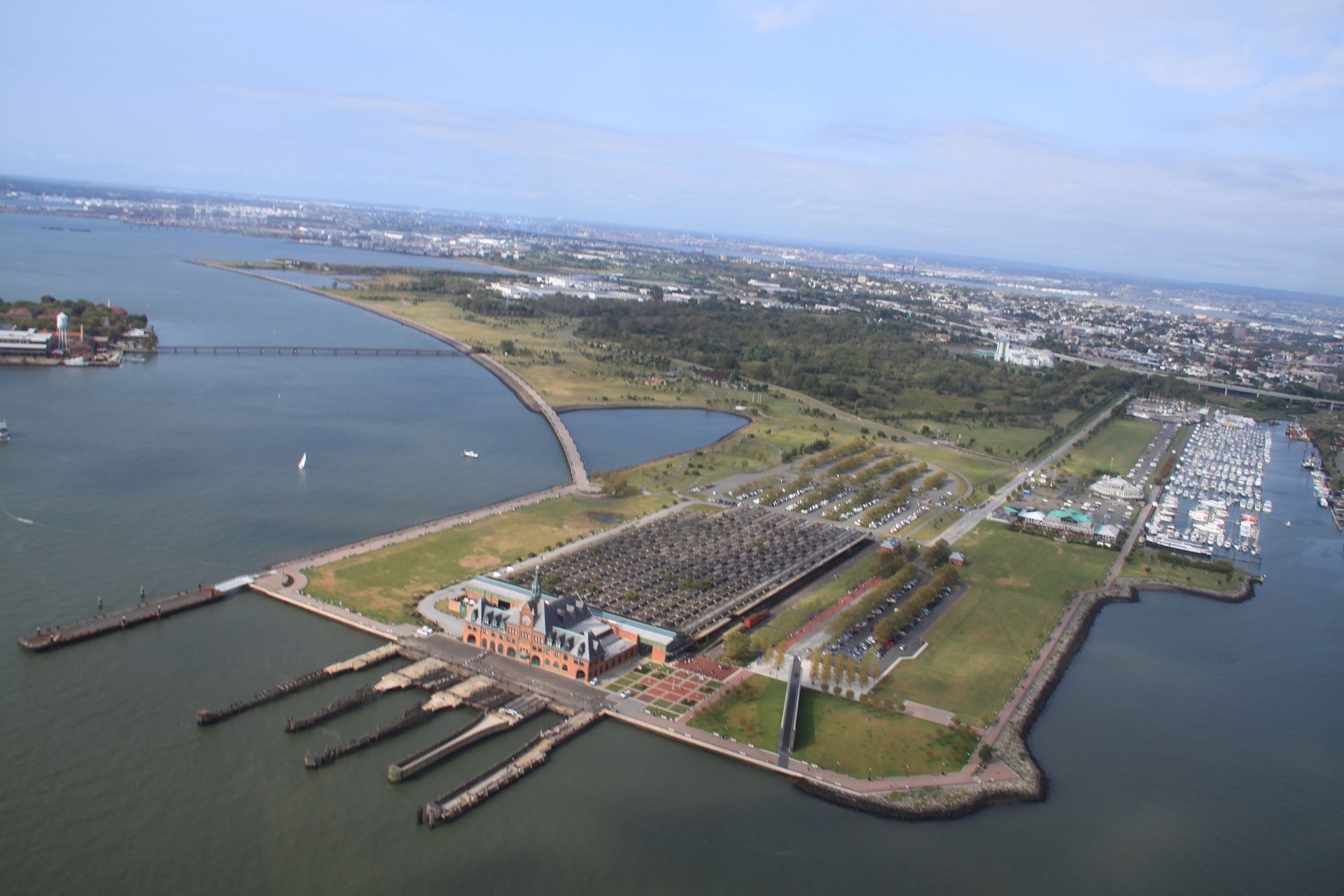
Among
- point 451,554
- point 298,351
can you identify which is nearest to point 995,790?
point 451,554

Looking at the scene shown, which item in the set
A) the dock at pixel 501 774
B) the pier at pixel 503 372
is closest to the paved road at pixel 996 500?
the pier at pixel 503 372

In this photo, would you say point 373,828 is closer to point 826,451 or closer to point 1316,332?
point 826,451

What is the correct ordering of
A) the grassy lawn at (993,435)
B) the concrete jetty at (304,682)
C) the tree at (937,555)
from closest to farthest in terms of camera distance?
the concrete jetty at (304,682)
the tree at (937,555)
the grassy lawn at (993,435)

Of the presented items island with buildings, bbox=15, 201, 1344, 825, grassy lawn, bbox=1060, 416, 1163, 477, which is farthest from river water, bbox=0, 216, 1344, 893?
grassy lawn, bbox=1060, 416, 1163, 477

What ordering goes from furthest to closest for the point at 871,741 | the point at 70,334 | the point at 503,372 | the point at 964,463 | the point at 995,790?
the point at 503,372 → the point at 70,334 → the point at 964,463 → the point at 871,741 → the point at 995,790

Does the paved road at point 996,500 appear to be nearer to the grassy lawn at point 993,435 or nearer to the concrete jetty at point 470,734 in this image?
the grassy lawn at point 993,435

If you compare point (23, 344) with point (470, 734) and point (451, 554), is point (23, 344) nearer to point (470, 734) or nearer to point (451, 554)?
point (451, 554)

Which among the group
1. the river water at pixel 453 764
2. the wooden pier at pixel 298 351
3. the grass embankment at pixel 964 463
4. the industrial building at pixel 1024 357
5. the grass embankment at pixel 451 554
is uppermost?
the industrial building at pixel 1024 357
